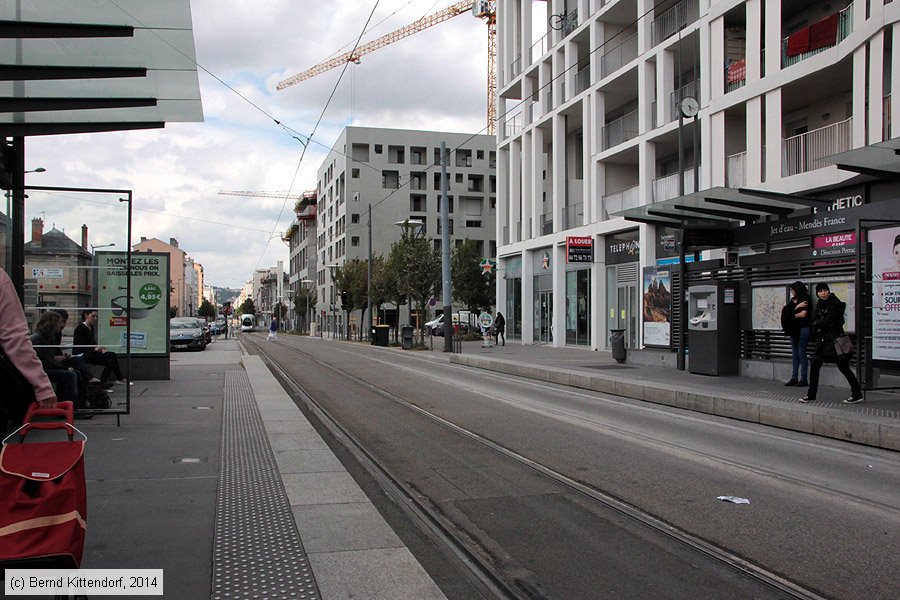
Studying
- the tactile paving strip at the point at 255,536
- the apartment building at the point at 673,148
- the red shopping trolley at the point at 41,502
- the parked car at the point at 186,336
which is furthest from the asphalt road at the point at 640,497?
the parked car at the point at 186,336

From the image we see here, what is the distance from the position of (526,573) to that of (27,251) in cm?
828

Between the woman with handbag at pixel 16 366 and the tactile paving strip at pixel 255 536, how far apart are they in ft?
4.82

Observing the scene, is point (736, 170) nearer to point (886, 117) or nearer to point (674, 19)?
point (886, 117)

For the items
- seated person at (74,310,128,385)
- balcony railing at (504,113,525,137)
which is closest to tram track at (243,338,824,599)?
seated person at (74,310,128,385)

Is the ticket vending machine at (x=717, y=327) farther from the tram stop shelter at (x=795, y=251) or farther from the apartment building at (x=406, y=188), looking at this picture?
the apartment building at (x=406, y=188)

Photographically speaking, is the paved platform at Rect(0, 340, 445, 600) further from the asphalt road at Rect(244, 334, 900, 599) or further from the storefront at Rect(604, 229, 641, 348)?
the storefront at Rect(604, 229, 641, 348)

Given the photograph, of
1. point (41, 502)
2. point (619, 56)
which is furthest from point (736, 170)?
point (41, 502)

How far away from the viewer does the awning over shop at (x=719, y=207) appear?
47.7 feet

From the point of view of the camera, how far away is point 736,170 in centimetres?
2364

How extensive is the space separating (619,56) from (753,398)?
22212 mm

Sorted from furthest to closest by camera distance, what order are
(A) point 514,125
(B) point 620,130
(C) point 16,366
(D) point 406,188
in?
(D) point 406,188, (A) point 514,125, (B) point 620,130, (C) point 16,366

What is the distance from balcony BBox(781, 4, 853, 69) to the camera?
19.3 meters

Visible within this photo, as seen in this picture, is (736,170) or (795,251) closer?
(795,251)

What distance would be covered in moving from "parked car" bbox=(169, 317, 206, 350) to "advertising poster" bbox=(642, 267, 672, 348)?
68.8ft
